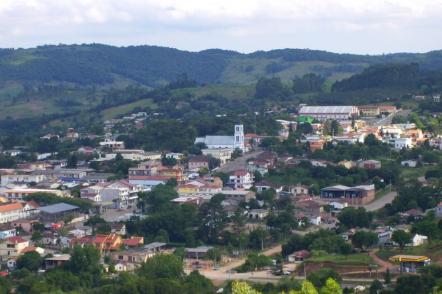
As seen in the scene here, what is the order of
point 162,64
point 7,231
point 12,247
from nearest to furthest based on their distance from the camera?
point 12,247, point 7,231, point 162,64

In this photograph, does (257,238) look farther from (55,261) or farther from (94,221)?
(55,261)

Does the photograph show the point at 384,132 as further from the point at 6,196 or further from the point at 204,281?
the point at 204,281

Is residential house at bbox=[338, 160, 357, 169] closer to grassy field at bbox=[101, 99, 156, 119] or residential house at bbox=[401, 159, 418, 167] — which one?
residential house at bbox=[401, 159, 418, 167]

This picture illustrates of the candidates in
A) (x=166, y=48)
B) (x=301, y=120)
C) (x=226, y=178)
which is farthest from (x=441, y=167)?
(x=166, y=48)

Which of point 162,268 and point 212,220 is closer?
point 162,268

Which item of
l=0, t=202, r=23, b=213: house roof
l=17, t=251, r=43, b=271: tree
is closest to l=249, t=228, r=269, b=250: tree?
l=17, t=251, r=43, b=271: tree

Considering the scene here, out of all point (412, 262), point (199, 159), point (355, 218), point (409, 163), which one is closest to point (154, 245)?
point (355, 218)
